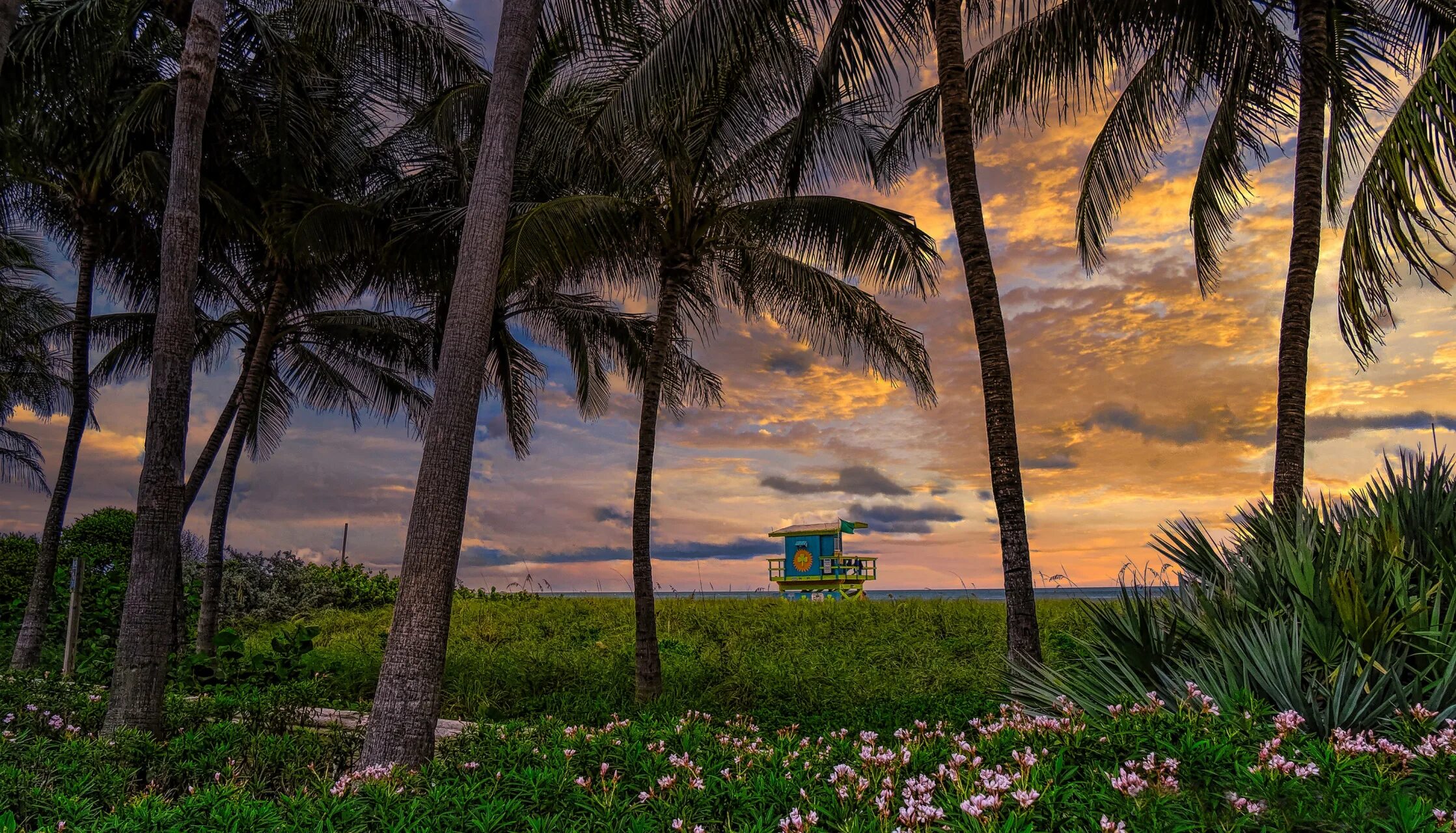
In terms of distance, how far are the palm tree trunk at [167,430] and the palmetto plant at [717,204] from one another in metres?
3.14

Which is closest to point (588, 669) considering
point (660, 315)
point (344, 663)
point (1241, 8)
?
point (344, 663)

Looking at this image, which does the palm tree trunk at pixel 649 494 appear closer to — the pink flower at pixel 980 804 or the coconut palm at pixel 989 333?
the coconut palm at pixel 989 333

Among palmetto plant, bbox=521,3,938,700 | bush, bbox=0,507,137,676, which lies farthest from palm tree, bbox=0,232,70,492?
palmetto plant, bbox=521,3,938,700

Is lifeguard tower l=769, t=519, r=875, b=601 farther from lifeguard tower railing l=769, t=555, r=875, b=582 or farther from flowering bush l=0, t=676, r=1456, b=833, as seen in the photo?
flowering bush l=0, t=676, r=1456, b=833

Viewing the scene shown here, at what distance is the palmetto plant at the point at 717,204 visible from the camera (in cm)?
869

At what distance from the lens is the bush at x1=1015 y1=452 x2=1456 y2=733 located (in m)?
3.03

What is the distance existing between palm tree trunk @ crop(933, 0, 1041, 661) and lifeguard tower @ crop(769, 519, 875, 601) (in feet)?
55.7

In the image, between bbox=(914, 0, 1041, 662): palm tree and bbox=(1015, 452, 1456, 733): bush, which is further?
bbox=(914, 0, 1041, 662): palm tree

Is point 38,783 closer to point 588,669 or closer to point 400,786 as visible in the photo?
point 400,786

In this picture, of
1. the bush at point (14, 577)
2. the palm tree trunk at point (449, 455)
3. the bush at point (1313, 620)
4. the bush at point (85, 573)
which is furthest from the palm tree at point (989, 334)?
the bush at point (14, 577)

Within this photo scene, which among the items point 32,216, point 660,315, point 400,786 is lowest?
point 400,786

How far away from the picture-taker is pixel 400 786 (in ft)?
9.28

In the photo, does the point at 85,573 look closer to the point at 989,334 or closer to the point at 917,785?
the point at 989,334

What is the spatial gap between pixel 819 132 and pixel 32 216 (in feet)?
40.5
